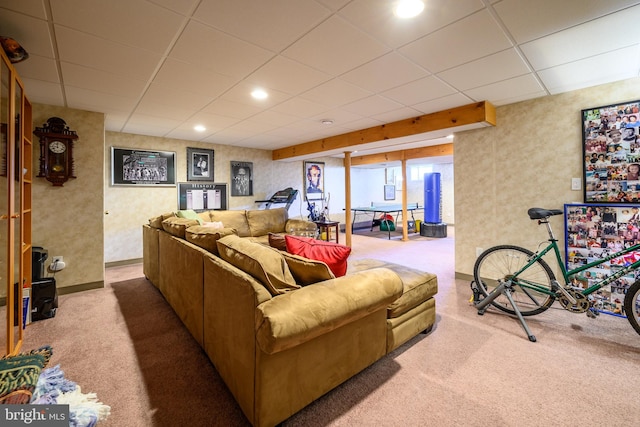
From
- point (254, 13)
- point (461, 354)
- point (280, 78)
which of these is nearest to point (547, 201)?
point (461, 354)

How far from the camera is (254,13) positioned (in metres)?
1.59

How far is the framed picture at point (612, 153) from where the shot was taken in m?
2.55

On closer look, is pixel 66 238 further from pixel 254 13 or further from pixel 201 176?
pixel 254 13

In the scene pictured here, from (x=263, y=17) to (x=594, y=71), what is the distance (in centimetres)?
277

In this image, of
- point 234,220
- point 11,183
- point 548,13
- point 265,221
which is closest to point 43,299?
point 11,183

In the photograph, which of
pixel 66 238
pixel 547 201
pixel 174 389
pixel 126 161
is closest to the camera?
pixel 174 389

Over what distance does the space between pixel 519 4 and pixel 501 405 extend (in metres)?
2.19

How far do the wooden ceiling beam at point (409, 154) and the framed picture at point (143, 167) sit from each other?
4.85m

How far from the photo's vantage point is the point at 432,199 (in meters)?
7.24

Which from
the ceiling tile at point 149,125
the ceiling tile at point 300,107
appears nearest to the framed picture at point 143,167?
the ceiling tile at point 149,125

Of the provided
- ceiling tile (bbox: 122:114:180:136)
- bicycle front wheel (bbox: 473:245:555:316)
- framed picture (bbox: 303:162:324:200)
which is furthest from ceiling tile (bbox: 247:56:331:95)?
framed picture (bbox: 303:162:324:200)

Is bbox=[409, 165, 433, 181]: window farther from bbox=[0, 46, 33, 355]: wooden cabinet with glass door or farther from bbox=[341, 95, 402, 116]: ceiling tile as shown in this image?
bbox=[0, 46, 33, 355]: wooden cabinet with glass door

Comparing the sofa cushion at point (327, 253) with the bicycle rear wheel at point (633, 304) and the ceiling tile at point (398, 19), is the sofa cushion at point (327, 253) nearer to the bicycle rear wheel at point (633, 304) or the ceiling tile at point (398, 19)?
the ceiling tile at point (398, 19)

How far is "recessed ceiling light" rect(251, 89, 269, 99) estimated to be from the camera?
2.81m
